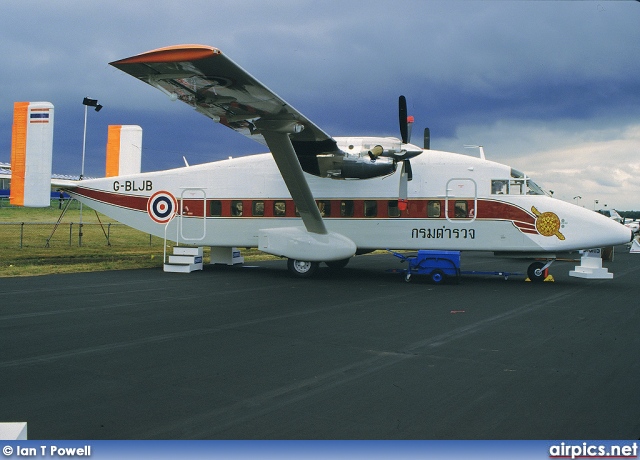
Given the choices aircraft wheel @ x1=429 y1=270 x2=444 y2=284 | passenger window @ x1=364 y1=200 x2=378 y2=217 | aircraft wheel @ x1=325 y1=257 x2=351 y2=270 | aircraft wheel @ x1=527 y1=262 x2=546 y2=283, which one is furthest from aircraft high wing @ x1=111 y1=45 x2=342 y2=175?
aircraft wheel @ x1=527 y1=262 x2=546 y2=283

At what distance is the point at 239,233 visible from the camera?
18406 mm

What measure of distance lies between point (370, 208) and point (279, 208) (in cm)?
318

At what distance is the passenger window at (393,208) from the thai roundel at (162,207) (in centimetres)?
786

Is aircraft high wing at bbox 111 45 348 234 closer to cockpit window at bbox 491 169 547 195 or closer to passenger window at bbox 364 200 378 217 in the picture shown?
passenger window at bbox 364 200 378 217

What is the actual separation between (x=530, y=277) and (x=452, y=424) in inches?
525

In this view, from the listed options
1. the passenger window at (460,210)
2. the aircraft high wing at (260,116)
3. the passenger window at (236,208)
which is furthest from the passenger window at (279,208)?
the passenger window at (460,210)

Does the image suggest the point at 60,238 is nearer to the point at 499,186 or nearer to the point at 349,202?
the point at 349,202

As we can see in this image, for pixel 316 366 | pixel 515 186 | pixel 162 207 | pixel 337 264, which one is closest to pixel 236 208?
pixel 162 207

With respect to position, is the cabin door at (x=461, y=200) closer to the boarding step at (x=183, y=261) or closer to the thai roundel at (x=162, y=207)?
the boarding step at (x=183, y=261)

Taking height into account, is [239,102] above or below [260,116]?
above

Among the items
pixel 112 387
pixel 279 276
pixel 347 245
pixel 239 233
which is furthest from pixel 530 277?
pixel 112 387

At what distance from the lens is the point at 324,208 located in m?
17.4

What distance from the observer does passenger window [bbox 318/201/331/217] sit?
1738cm

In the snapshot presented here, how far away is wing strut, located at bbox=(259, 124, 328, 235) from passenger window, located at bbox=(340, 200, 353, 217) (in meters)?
1.06
